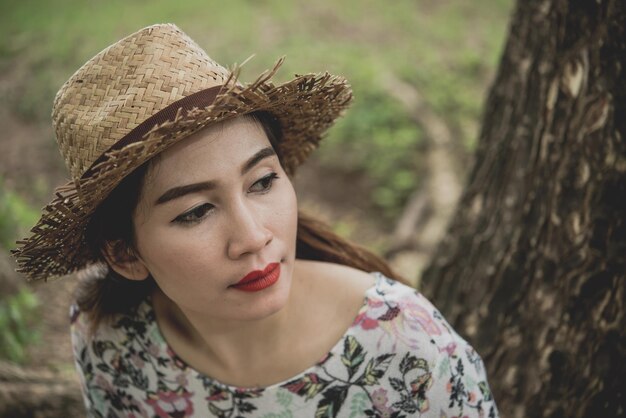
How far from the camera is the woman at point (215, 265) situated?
1.55 m

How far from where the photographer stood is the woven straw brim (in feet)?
4.80

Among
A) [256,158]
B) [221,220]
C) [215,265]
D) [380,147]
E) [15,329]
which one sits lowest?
[15,329]

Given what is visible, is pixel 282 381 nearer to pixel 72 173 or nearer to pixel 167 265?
pixel 167 265

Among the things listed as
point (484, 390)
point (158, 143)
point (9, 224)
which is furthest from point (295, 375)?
point (9, 224)

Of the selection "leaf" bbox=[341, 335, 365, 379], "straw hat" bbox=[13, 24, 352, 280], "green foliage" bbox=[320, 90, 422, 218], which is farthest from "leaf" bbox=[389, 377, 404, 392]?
"green foliage" bbox=[320, 90, 422, 218]

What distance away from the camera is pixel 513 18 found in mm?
2457

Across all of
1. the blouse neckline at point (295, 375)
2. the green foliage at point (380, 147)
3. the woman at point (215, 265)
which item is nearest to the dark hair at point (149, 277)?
the woman at point (215, 265)

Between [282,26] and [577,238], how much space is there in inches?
312

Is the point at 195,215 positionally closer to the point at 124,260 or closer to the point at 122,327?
the point at 124,260

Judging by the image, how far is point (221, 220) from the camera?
1.59 metres

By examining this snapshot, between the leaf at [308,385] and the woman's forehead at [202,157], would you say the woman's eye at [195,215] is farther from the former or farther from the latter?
the leaf at [308,385]

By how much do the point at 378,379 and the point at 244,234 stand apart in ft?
2.33

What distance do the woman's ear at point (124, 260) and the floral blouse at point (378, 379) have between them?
0.39 meters

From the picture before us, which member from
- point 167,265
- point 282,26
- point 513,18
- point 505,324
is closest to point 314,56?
point 282,26
